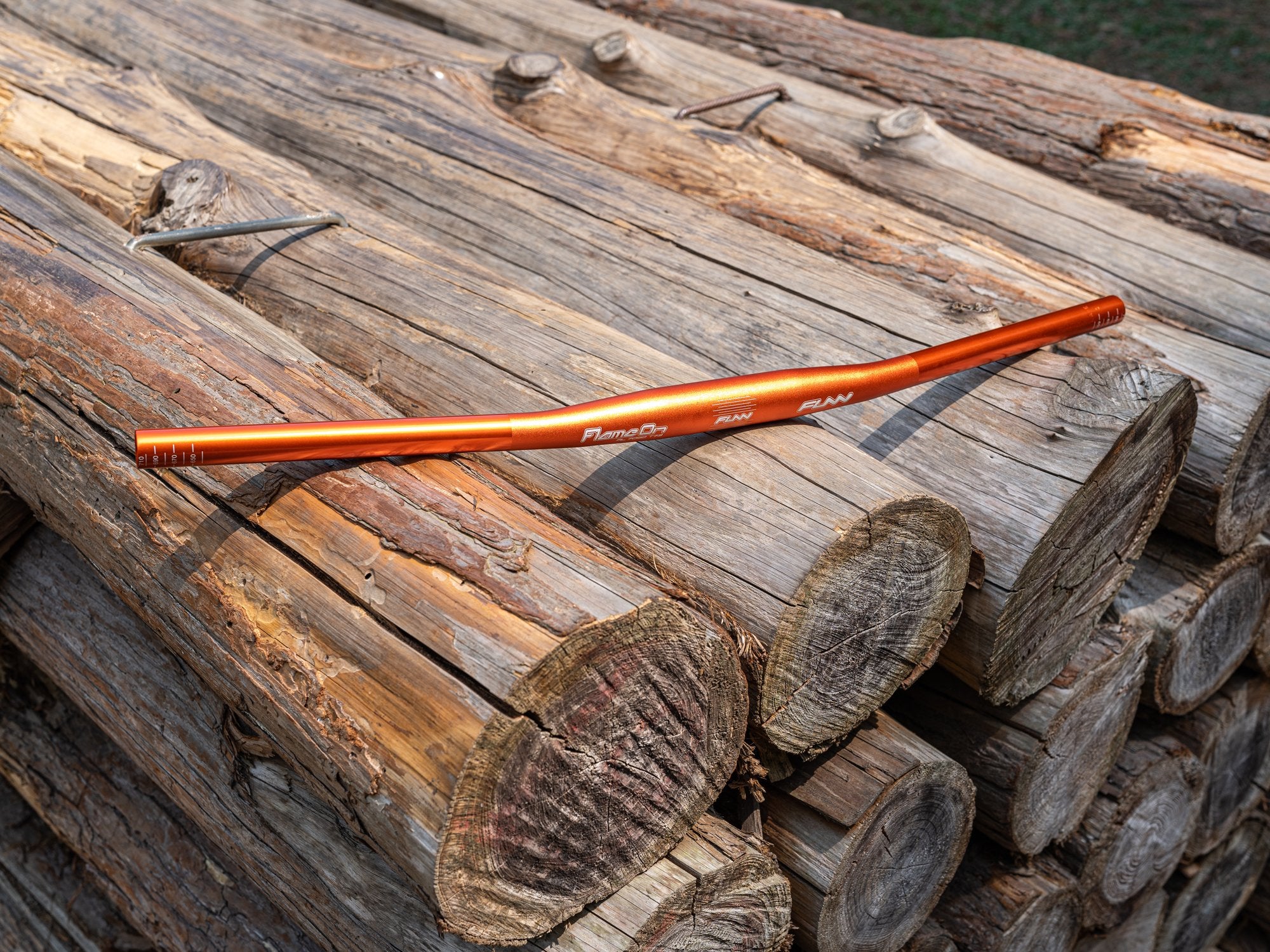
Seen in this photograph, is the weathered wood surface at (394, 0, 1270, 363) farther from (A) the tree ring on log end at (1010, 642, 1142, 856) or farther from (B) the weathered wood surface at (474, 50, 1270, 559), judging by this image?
(A) the tree ring on log end at (1010, 642, 1142, 856)

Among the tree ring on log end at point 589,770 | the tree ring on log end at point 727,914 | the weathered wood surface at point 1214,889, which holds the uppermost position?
the tree ring on log end at point 589,770

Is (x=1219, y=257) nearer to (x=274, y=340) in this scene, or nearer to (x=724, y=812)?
(x=724, y=812)

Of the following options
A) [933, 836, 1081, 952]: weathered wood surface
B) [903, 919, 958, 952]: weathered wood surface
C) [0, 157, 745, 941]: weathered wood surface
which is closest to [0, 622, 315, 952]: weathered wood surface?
[0, 157, 745, 941]: weathered wood surface

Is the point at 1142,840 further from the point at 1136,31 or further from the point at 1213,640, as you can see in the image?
the point at 1136,31

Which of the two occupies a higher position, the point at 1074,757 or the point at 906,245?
the point at 906,245

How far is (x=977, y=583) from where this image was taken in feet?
5.87

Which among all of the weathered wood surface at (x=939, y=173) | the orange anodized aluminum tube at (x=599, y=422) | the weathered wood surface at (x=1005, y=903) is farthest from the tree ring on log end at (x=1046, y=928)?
the weathered wood surface at (x=939, y=173)

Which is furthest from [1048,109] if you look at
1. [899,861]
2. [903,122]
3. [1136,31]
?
[1136,31]

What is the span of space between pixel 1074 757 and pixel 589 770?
1355 mm

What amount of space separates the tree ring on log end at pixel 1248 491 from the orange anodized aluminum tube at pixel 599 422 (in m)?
0.61

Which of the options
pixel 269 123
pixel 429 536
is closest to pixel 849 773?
pixel 429 536

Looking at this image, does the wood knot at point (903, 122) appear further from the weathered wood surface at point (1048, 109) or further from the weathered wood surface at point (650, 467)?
the weathered wood surface at point (650, 467)

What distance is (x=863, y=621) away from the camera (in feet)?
5.30

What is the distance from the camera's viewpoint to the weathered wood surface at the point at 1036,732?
210cm
